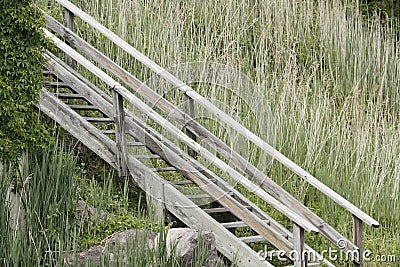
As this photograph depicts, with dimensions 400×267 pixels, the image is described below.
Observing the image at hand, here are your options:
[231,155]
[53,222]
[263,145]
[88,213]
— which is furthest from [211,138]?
[53,222]

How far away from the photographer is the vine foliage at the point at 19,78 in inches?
226

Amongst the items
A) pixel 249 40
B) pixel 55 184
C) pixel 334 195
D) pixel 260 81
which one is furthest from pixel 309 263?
pixel 249 40

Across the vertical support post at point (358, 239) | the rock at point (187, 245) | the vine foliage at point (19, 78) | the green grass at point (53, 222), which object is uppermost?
the vine foliage at point (19, 78)

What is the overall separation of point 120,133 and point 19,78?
1.24 m

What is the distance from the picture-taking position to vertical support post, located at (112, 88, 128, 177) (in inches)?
266

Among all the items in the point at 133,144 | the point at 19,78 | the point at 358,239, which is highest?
the point at 19,78

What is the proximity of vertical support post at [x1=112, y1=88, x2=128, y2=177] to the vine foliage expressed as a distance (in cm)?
92

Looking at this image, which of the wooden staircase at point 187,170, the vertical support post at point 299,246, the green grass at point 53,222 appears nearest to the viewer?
the green grass at point 53,222

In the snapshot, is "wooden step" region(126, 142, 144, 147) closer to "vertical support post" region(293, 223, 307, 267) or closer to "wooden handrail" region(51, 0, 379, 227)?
"wooden handrail" region(51, 0, 379, 227)

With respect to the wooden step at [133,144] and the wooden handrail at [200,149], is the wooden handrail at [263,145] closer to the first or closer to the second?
the wooden handrail at [200,149]

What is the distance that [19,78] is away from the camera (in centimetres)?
586

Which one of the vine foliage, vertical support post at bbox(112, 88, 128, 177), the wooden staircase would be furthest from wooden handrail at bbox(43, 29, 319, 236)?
the vine foliage

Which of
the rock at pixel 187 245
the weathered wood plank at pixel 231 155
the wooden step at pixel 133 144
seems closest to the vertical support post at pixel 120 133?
the wooden step at pixel 133 144

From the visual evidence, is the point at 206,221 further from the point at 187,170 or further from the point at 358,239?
the point at 358,239
